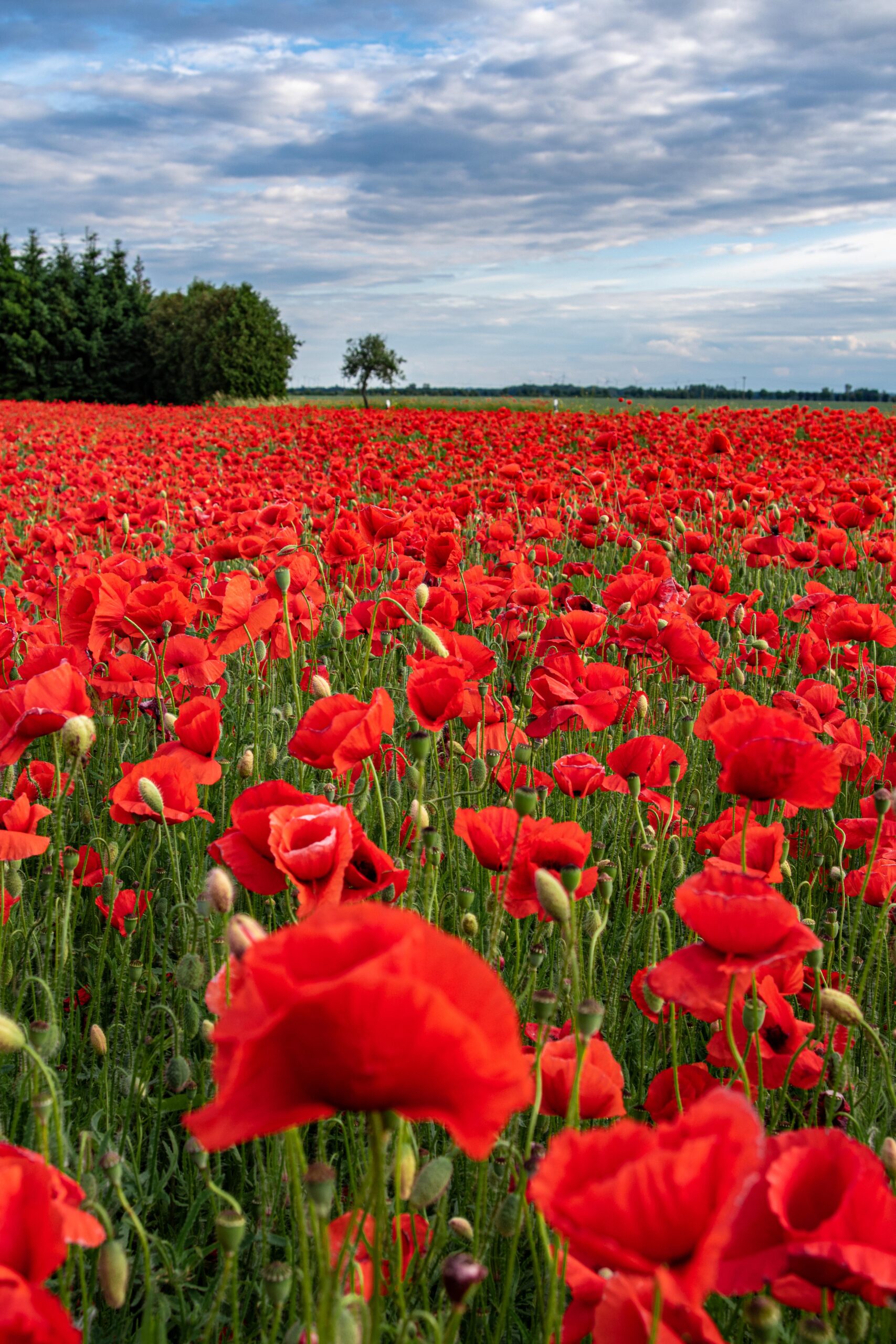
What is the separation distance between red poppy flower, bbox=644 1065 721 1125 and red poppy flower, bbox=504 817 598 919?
287 mm

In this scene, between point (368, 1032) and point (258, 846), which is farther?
point (258, 846)

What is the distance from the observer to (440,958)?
0.61m

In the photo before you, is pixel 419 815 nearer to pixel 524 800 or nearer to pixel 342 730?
pixel 342 730

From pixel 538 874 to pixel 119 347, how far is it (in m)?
54.4

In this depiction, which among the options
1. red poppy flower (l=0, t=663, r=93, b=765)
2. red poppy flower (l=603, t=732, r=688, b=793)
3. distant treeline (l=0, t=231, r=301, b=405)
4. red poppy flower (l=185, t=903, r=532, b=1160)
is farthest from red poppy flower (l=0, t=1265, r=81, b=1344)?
distant treeline (l=0, t=231, r=301, b=405)

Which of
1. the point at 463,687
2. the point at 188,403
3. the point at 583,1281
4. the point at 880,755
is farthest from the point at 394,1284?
the point at 188,403

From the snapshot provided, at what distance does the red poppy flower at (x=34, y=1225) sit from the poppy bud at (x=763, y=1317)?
0.53 meters

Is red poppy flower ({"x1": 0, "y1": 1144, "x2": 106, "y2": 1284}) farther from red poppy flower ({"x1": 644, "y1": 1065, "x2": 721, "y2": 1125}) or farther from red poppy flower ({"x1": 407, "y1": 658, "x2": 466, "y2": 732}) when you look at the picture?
red poppy flower ({"x1": 407, "y1": 658, "x2": 466, "y2": 732})

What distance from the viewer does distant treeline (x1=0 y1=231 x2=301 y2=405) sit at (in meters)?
47.1

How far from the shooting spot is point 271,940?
2.07 ft

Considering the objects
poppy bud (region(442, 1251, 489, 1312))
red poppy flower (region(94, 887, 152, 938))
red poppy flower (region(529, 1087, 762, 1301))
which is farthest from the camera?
red poppy flower (region(94, 887, 152, 938))

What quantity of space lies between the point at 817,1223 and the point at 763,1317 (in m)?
0.15

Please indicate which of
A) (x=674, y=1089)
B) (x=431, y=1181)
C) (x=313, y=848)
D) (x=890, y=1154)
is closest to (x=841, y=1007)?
(x=890, y=1154)

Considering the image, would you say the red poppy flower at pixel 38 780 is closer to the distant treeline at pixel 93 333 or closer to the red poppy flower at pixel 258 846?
the red poppy flower at pixel 258 846
